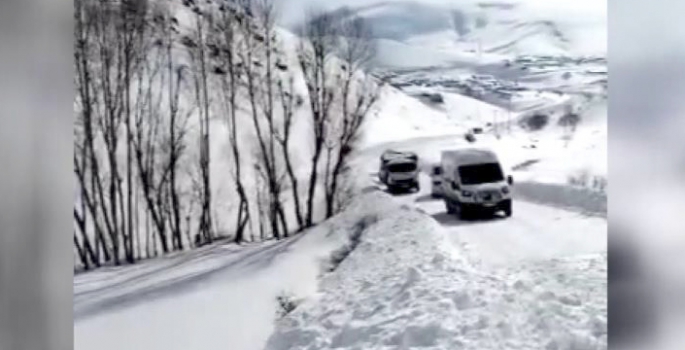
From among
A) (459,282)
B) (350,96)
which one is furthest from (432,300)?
(350,96)

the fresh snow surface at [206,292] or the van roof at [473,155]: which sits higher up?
the van roof at [473,155]

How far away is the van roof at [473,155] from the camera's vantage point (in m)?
1.50

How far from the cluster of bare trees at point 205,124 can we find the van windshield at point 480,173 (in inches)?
8.5

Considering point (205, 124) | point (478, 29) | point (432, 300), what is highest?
point (478, 29)

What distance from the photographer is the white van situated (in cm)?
149

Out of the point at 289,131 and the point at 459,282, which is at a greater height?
the point at 289,131

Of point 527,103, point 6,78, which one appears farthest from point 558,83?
point 6,78

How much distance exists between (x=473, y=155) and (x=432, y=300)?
279 millimetres

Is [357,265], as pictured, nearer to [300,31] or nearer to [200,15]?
[300,31]

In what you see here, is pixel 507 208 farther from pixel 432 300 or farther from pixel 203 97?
pixel 203 97

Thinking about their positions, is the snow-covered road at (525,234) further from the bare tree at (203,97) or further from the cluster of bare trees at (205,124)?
the bare tree at (203,97)

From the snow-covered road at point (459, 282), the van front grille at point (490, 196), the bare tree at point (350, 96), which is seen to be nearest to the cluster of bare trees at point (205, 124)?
the bare tree at point (350, 96)

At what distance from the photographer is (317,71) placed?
4.97 ft

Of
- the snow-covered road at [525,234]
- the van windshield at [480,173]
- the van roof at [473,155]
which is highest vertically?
the van roof at [473,155]
